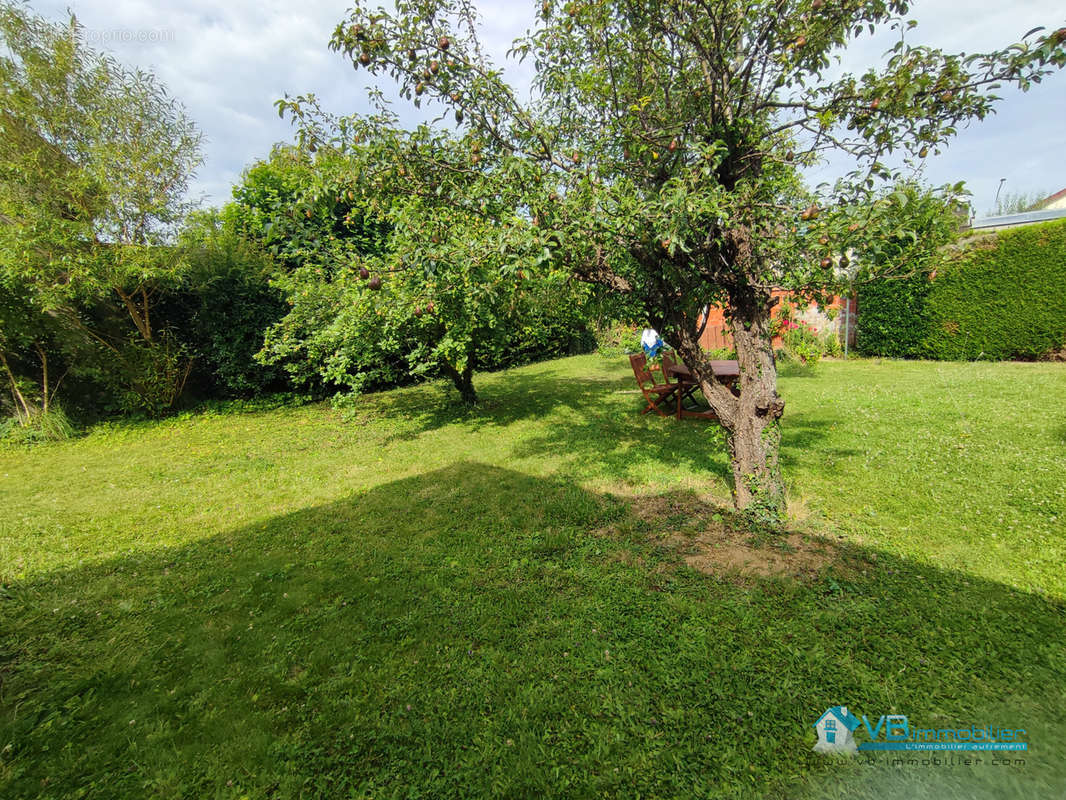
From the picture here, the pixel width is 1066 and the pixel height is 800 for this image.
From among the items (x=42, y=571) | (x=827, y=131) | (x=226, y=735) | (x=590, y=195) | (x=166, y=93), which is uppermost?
(x=166, y=93)

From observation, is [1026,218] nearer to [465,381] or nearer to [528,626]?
[465,381]

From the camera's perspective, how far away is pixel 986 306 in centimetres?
1042

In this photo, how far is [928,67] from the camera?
2.62m

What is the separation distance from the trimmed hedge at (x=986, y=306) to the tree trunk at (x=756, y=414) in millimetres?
9268

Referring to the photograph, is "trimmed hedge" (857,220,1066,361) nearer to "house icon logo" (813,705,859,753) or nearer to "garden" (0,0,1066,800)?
"garden" (0,0,1066,800)

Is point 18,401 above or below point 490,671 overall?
above

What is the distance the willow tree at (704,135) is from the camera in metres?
2.60

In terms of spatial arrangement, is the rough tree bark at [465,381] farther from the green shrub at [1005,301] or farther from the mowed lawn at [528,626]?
the green shrub at [1005,301]

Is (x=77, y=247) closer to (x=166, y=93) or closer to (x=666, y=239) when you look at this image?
(x=166, y=93)

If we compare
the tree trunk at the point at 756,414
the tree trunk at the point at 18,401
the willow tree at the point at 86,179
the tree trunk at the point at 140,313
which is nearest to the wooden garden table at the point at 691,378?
the tree trunk at the point at 756,414

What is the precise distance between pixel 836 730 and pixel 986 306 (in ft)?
44.5

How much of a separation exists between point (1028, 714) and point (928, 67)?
3.57m

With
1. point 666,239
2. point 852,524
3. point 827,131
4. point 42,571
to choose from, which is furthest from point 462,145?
point 42,571

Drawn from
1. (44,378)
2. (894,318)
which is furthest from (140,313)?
(894,318)
